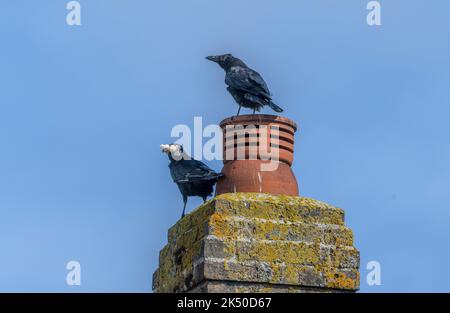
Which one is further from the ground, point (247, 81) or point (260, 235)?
point (247, 81)

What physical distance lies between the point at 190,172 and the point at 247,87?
108 cm

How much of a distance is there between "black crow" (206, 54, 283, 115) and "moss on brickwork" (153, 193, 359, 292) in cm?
165

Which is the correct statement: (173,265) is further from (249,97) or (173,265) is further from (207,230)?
(249,97)

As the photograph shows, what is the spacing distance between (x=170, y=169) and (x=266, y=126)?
1.22 m

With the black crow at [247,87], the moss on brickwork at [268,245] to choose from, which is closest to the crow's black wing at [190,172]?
the moss on brickwork at [268,245]

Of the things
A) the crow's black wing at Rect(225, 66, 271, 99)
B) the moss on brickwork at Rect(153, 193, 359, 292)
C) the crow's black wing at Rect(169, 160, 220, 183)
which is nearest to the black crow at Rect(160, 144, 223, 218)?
the crow's black wing at Rect(169, 160, 220, 183)

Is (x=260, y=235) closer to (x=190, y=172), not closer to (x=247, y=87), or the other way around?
(x=190, y=172)

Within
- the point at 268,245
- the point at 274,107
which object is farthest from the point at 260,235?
the point at 274,107

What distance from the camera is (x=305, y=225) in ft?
39.3

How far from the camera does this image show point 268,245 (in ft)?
38.6

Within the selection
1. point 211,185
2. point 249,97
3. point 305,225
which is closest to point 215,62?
point 249,97

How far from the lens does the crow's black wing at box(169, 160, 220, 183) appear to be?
12.9 meters

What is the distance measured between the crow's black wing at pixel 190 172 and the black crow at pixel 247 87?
2.70 feet

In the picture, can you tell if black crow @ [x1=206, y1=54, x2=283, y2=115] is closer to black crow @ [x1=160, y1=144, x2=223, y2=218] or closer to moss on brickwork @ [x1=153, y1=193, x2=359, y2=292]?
black crow @ [x1=160, y1=144, x2=223, y2=218]
